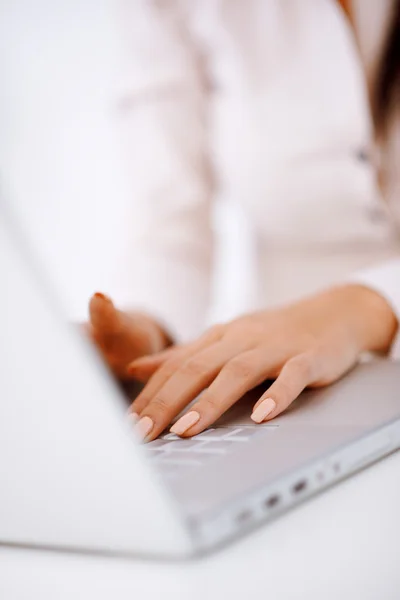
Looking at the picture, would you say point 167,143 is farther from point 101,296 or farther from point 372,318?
point 101,296

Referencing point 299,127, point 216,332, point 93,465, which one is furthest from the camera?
point 299,127

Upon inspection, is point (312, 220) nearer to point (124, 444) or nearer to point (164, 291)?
point (164, 291)

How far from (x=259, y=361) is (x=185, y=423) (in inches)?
3.2

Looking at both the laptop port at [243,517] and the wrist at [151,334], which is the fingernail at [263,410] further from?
the wrist at [151,334]

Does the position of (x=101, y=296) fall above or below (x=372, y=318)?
above

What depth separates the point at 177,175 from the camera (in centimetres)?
103

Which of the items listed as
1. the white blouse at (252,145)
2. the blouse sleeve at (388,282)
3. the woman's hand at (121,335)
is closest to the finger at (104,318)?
the woman's hand at (121,335)

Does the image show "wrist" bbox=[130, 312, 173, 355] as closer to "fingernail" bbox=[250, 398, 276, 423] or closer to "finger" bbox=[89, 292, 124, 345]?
"finger" bbox=[89, 292, 124, 345]

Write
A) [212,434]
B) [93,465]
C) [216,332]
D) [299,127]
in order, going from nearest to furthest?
1. [93,465]
2. [212,434]
3. [216,332]
4. [299,127]

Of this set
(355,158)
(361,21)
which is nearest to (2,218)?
(355,158)

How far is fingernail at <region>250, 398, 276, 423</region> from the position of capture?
1.11 feet

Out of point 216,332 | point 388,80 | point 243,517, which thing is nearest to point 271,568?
point 243,517

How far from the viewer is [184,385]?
376 millimetres

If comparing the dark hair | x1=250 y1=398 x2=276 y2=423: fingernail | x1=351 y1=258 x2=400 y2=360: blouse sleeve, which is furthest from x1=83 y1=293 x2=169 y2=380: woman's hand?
the dark hair
